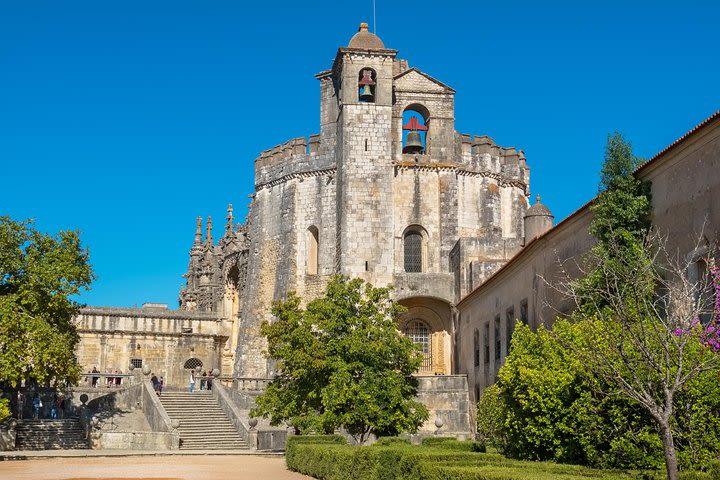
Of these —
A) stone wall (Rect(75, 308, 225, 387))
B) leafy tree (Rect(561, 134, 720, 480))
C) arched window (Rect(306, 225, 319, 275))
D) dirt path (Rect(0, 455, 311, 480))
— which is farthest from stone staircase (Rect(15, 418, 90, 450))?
leafy tree (Rect(561, 134, 720, 480))

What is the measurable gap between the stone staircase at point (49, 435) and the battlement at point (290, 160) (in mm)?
20063

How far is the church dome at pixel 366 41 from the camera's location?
162 feet

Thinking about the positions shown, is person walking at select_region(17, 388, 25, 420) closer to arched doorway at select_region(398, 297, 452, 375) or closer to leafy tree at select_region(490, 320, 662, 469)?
arched doorway at select_region(398, 297, 452, 375)

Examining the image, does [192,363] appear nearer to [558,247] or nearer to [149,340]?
[149,340]

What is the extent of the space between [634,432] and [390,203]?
1201 inches

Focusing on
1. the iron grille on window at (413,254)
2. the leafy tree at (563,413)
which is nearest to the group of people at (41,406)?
the iron grille on window at (413,254)

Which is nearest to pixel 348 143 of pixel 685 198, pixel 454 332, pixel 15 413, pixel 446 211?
pixel 446 211

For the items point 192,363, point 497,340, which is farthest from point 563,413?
point 192,363

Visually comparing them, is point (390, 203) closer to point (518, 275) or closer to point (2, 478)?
point (518, 275)

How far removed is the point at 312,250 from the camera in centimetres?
5122

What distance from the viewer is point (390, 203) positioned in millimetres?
47469

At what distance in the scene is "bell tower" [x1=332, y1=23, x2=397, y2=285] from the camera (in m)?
46.9

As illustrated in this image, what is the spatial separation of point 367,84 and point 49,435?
23.9 m

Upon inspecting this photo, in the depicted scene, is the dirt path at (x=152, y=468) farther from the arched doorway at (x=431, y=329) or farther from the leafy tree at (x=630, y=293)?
the arched doorway at (x=431, y=329)
